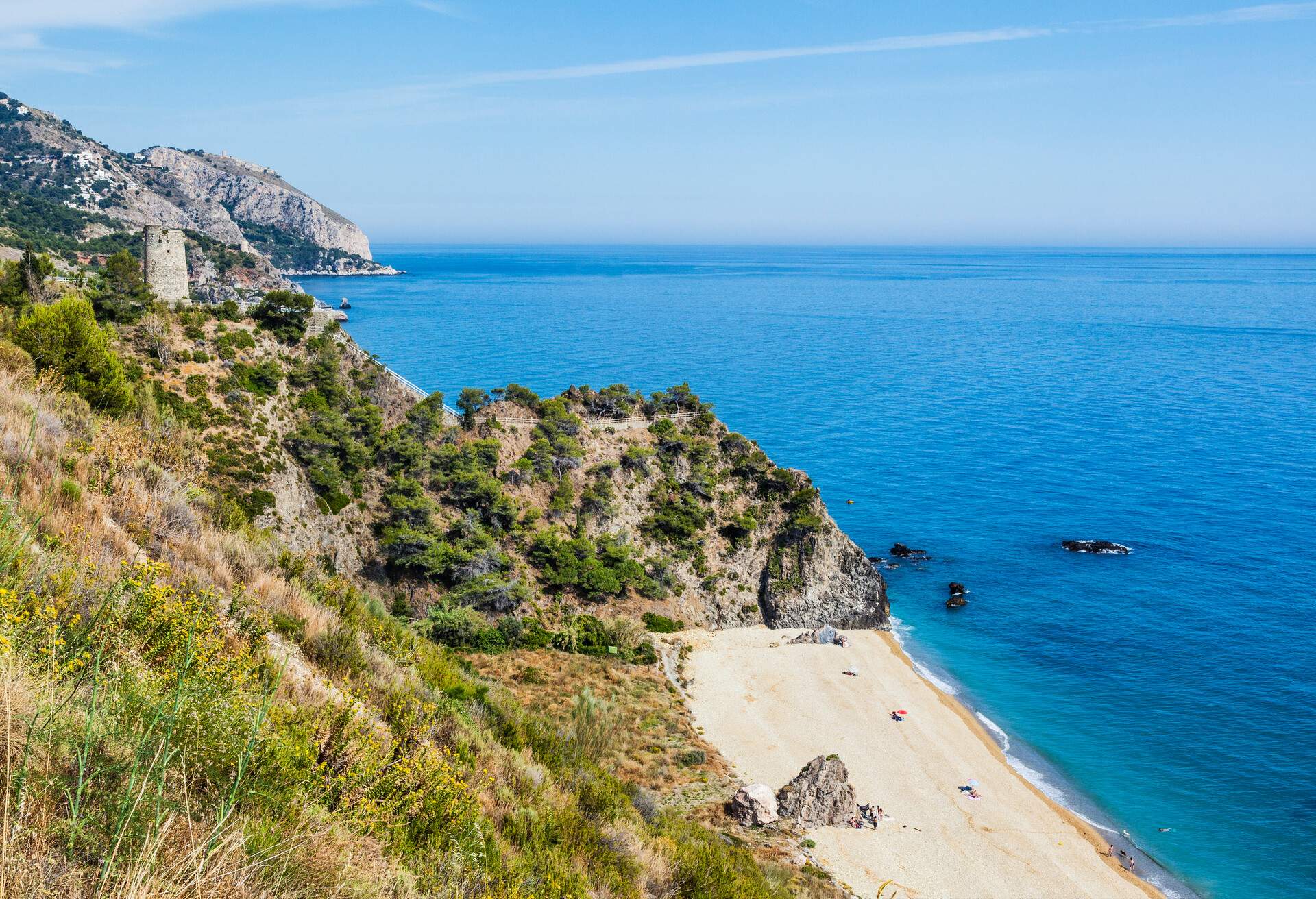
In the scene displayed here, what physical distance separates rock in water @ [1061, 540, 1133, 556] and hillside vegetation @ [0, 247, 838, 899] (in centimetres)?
2600

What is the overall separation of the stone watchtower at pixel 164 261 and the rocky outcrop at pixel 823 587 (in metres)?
35.3

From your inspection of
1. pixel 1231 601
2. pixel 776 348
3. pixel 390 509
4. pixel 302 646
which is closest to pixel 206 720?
pixel 302 646

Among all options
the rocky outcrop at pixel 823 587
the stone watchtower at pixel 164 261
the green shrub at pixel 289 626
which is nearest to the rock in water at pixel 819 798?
the rocky outcrop at pixel 823 587

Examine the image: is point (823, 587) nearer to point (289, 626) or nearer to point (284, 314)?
point (284, 314)

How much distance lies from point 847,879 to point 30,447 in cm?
2293

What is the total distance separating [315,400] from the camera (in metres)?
39.1

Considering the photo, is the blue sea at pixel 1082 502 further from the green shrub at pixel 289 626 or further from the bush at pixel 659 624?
the green shrub at pixel 289 626

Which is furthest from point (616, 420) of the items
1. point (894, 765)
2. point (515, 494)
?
point (894, 765)

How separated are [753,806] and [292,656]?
19.2 metres

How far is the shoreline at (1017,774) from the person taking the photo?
24688 mm

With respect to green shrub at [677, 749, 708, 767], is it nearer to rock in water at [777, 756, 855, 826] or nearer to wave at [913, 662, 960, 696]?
rock in water at [777, 756, 855, 826]

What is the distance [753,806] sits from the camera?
24.4m

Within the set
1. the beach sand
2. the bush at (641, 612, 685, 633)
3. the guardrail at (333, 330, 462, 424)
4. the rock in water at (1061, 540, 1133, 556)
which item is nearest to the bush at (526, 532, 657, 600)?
the bush at (641, 612, 685, 633)

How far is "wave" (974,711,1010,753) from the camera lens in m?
31.7
